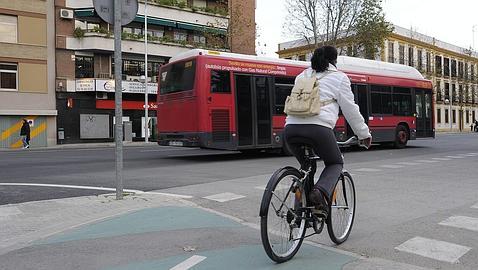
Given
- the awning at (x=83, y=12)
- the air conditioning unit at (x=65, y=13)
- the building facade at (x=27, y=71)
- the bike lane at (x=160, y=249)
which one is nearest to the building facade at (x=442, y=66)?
the awning at (x=83, y=12)

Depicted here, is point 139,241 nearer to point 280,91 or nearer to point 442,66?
point 280,91

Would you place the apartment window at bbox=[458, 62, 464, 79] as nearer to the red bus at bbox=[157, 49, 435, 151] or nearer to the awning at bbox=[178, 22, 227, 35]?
the awning at bbox=[178, 22, 227, 35]

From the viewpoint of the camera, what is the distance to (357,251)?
4.94 m

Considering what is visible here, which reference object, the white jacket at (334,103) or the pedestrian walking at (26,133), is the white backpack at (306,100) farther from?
the pedestrian walking at (26,133)

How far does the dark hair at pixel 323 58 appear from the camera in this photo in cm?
477

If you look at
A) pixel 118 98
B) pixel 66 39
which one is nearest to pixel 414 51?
pixel 66 39

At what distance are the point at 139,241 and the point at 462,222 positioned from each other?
4.00 meters

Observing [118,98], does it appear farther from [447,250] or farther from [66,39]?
[66,39]

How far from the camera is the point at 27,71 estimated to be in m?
32.2

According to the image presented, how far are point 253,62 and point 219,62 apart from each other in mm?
1379

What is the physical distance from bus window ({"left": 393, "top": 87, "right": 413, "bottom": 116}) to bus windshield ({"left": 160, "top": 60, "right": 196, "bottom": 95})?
977 centimetres

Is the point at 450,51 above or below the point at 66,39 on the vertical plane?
above

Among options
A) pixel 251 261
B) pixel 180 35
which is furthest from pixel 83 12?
pixel 251 261

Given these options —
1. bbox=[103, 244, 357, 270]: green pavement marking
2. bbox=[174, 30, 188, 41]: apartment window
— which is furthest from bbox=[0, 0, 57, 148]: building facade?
bbox=[103, 244, 357, 270]: green pavement marking
